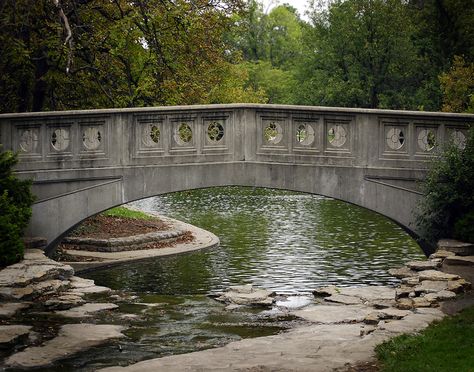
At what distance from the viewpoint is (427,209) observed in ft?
51.9

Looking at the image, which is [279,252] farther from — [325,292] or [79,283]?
[79,283]

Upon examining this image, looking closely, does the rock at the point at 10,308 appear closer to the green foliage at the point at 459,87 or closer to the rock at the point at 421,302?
the rock at the point at 421,302

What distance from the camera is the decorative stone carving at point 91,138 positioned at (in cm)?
1692

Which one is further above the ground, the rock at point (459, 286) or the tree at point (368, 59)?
the tree at point (368, 59)

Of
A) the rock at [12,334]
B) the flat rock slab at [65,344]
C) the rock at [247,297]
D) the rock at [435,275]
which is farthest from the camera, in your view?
the rock at [247,297]

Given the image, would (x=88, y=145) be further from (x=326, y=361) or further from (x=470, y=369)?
(x=470, y=369)

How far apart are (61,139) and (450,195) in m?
7.21

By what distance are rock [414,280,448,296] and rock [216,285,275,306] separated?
2.40m

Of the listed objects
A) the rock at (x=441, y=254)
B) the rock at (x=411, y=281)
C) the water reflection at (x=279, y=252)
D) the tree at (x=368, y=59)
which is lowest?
the water reflection at (x=279, y=252)

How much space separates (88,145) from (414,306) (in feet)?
23.4

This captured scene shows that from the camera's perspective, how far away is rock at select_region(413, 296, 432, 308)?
12.8 metres

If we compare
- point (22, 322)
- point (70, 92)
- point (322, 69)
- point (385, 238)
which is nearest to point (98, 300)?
point (22, 322)

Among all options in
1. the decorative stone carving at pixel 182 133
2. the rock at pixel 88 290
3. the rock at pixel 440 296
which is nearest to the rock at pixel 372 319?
the rock at pixel 440 296

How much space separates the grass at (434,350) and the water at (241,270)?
2.38 m
